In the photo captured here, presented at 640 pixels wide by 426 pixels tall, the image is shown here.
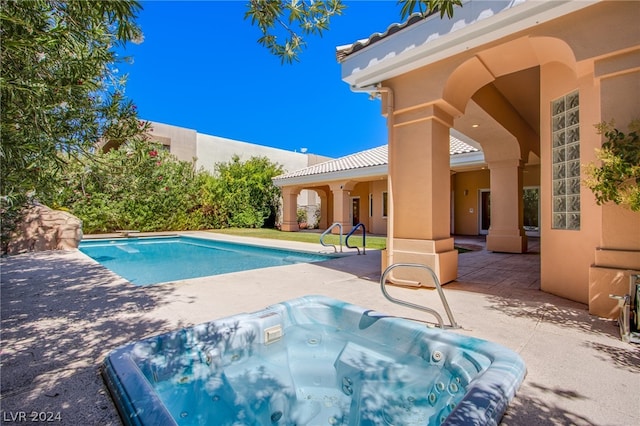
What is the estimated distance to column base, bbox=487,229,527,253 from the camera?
435 inches

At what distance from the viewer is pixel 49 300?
5285mm

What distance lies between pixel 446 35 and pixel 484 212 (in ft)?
49.6

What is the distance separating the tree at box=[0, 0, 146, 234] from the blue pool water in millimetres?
6539

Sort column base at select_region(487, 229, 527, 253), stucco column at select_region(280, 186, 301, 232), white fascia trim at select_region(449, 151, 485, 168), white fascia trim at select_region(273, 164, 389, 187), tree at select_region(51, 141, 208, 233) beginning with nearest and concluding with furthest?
column base at select_region(487, 229, 527, 253) < white fascia trim at select_region(449, 151, 485, 168) < white fascia trim at select_region(273, 164, 389, 187) < tree at select_region(51, 141, 208, 233) < stucco column at select_region(280, 186, 301, 232)

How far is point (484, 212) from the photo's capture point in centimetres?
1806

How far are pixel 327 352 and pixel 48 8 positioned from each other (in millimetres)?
4668

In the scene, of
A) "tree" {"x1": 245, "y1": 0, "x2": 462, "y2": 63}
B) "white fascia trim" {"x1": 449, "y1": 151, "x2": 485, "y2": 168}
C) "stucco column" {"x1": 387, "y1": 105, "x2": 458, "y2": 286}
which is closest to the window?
"white fascia trim" {"x1": 449, "y1": 151, "x2": 485, "y2": 168}

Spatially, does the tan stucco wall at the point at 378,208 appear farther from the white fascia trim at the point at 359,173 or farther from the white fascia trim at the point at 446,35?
the white fascia trim at the point at 446,35

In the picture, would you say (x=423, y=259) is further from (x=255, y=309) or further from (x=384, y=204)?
(x=384, y=204)

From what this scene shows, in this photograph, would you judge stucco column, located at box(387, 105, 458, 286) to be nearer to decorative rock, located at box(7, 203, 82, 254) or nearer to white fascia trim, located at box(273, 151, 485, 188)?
white fascia trim, located at box(273, 151, 485, 188)

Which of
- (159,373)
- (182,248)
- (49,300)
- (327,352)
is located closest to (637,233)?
(327,352)

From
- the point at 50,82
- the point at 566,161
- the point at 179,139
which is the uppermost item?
the point at 179,139

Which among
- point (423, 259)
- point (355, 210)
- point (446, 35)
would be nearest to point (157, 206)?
point (355, 210)

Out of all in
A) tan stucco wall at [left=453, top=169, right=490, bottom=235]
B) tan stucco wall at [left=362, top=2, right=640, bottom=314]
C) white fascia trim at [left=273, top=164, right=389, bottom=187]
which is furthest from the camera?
tan stucco wall at [left=453, top=169, right=490, bottom=235]
